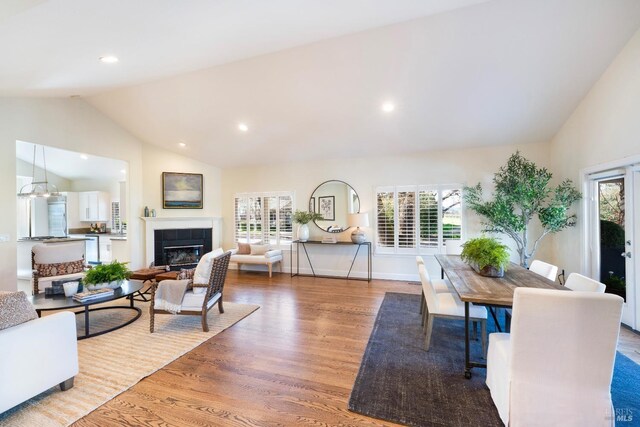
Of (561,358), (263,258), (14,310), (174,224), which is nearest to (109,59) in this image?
(14,310)

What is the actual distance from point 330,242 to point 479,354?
363 cm

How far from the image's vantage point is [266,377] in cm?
246

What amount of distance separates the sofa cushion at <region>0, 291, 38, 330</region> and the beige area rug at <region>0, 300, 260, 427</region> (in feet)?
2.13

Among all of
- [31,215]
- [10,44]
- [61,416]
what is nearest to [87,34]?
[10,44]

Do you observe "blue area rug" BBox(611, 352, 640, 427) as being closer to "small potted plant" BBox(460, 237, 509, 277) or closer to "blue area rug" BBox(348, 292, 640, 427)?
"blue area rug" BBox(348, 292, 640, 427)

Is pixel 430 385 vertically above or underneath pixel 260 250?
underneath

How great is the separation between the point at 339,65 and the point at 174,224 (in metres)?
5.27

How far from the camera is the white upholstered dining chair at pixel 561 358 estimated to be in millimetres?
1557

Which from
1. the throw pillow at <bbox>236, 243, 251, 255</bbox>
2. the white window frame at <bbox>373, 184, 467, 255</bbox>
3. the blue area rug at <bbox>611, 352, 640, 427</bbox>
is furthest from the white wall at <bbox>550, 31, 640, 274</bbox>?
the throw pillow at <bbox>236, 243, 251, 255</bbox>

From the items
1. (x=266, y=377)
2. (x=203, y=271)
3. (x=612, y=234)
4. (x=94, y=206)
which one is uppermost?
(x=94, y=206)

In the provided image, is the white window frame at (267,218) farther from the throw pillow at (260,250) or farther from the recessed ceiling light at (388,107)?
the recessed ceiling light at (388,107)

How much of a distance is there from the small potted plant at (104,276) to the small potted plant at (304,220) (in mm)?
3476

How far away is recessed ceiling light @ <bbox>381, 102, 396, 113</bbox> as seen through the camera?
432cm

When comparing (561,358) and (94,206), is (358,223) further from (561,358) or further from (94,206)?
(94,206)
